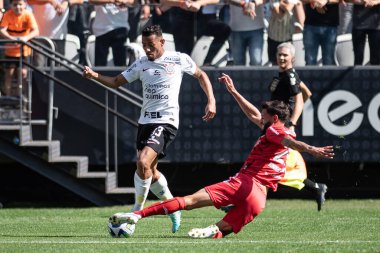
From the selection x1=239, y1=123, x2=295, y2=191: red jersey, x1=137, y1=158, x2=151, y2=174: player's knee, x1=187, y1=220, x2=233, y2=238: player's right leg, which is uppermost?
x1=239, y1=123, x2=295, y2=191: red jersey

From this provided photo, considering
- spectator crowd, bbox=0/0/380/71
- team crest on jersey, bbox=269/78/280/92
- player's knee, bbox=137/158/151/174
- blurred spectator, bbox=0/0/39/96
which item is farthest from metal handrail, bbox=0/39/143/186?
player's knee, bbox=137/158/151/174

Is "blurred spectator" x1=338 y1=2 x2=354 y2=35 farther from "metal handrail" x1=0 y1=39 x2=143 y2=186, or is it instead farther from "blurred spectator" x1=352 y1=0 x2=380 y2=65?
"metal handrail" x1=0 y1=39 x2=143 y2=186

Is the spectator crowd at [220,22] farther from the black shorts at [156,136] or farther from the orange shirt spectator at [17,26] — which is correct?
the black shorts at [156,136]

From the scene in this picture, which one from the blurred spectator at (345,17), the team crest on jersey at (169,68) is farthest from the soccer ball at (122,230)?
the blurred spectator at (345,17)

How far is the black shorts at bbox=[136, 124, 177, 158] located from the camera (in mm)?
12367

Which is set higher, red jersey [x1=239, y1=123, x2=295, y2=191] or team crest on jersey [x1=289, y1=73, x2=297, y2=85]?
team crest on jersey [x1=289, y1=73, x2=297, y2=85]

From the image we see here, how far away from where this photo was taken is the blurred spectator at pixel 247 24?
17391 mm

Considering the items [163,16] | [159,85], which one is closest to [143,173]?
[159,85]

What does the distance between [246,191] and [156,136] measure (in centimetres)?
185

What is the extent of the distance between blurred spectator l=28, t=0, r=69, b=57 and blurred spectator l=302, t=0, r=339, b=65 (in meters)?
3.96

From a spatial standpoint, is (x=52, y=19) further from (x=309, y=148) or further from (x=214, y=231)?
(x=309, y=148)

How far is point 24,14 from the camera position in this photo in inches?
674

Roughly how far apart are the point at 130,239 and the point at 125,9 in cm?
716

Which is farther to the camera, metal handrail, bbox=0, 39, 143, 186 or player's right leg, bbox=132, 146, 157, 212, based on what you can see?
metal handrail, bbox=0, 39, 143, 186
